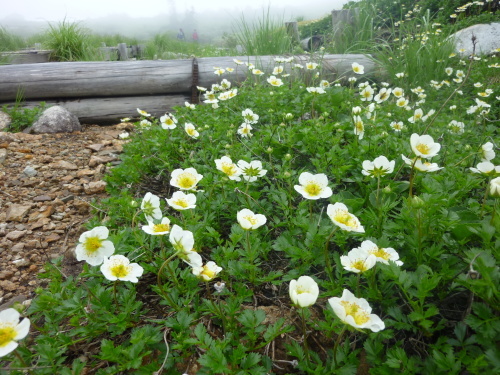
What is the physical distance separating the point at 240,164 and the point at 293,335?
798mm

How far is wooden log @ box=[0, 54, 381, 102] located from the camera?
468 centimetres

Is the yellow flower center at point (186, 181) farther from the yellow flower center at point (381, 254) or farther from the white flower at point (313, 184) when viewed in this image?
the yellow flower center at point (381, 254)

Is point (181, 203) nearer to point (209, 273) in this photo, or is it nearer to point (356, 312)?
point (209, 273)

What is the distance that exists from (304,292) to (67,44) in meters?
7.29

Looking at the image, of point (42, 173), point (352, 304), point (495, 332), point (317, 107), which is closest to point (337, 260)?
point (352, 304)

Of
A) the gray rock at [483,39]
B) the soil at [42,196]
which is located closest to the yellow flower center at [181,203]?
the soil at [42,196]

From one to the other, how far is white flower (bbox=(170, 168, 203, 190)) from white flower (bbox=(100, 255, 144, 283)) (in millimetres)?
431

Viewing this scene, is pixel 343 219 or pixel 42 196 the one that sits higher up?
pixel 343 219

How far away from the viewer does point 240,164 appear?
1.70 m

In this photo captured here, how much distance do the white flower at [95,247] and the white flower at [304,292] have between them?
0.69 metres

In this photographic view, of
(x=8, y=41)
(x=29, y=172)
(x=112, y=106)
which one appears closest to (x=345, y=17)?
(x=112, y=106)

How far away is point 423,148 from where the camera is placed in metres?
1.40

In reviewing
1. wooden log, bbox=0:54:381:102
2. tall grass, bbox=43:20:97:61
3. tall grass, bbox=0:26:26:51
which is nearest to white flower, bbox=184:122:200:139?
wooden log, bbox=0:54:381:102

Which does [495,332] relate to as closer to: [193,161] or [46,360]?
[46,360]
